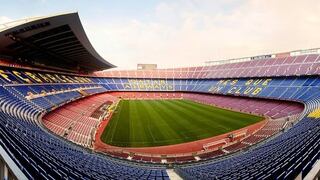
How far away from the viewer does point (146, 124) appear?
34594mm

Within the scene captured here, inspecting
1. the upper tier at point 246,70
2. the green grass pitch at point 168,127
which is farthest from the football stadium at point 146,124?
the upper tier at point 246,70

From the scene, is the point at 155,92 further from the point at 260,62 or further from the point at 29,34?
the point at 29,34

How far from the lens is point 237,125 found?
3347cm

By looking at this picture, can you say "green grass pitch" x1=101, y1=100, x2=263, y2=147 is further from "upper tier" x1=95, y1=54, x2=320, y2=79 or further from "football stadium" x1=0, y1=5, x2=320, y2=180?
"upper tier" x1=95, y1=54, x2=320, y2=79

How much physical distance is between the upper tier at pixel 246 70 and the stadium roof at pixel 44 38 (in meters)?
36.9

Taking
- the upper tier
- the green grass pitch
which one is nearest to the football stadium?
the green grass pitch

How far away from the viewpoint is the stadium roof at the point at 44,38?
77.9 feet

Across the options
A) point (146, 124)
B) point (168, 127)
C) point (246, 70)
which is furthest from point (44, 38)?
point (246, 70)

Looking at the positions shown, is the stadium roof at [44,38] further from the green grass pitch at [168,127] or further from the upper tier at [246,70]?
the upper tier at [246,70]

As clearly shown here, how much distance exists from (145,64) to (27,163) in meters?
107

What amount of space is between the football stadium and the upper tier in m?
0.41

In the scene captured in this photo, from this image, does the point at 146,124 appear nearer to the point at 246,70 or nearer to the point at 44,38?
the point at 44,38

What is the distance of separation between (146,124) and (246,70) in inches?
1538

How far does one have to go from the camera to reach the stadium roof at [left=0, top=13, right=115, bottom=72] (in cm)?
2375
